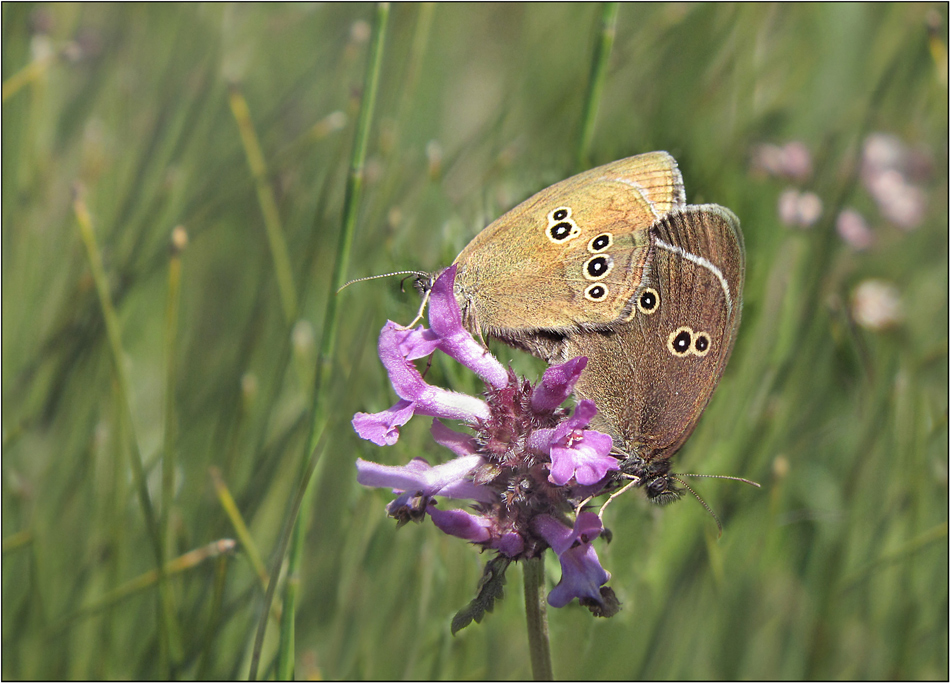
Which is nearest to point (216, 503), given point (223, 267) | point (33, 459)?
point (33, 459)

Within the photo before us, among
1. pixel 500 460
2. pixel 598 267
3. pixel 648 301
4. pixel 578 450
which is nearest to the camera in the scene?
pixel 578 450

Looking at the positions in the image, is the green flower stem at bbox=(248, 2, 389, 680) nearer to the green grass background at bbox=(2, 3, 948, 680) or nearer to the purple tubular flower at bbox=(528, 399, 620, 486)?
the green grass background at bbox=(2, 3, 948, 680)

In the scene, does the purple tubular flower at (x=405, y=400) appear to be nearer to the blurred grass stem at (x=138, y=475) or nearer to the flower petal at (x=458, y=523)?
the flower petal at (x=458, y=523)

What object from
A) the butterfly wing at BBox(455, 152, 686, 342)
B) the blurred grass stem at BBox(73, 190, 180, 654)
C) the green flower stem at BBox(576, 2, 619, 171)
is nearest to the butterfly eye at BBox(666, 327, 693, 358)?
the butterfly wing at BBox(455, 152, 686, 342)

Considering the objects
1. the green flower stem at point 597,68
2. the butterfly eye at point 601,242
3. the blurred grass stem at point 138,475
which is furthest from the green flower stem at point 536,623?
the green flower stem at point 597,68

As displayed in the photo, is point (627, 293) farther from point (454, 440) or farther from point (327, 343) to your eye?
point (327, 343)

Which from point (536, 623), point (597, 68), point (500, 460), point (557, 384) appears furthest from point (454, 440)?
point (597, 68)
